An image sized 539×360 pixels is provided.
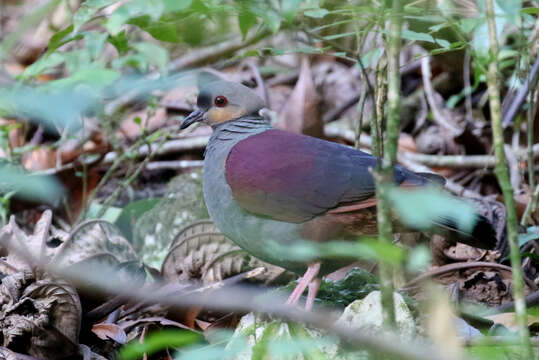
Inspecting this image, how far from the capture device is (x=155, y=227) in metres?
4.29

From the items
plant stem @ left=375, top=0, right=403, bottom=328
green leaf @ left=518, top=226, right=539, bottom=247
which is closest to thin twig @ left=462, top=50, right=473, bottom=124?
green leaf @ left=518, top=226, right=539, bottom=247

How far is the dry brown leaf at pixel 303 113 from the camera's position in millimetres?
4660

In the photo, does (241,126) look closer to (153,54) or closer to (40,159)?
(153,54)

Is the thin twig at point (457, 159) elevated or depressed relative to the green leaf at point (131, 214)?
elevated

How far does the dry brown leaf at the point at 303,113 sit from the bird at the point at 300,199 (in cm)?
177

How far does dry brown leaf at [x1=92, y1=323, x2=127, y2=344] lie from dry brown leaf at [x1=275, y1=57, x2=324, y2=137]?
229 cm

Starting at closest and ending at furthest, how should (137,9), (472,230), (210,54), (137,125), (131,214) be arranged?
(137,9) → (472,230) → (131,214) → (137,125) → (210,54)

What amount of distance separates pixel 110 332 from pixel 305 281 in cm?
78

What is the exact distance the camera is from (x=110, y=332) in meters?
2.67

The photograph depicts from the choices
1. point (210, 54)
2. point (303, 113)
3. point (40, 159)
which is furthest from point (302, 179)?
point (210, 54)

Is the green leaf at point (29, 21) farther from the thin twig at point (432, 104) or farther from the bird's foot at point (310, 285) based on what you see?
the thin twig at point (432, 104)

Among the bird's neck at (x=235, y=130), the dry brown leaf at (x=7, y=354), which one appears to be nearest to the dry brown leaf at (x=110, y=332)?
the dry brown leaf at (x=7, y=354)

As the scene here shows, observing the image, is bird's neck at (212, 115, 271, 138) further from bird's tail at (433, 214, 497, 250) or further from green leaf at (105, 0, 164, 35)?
green leaf at (105, 0, 164, 35)

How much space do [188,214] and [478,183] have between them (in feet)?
6.44
